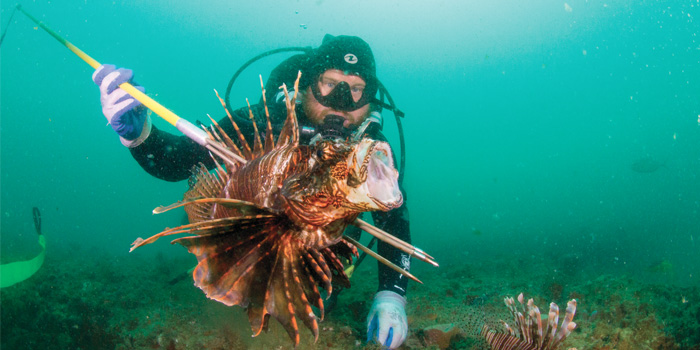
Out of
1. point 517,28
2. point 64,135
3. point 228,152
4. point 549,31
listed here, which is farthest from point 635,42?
point 64,135

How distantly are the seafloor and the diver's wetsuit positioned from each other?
3.02ft

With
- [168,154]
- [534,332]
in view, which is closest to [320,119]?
[168,154]

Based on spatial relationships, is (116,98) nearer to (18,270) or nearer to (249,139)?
(249,139)

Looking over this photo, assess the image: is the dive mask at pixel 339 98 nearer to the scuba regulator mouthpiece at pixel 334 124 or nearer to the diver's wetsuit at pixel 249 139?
the scuba regulator mouthpiece at pixel 334 124

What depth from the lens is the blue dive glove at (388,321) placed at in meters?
3.23

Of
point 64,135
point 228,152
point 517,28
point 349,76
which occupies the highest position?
point 517,28

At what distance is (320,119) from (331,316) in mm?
2903

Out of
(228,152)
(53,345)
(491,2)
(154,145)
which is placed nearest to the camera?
(228,152)

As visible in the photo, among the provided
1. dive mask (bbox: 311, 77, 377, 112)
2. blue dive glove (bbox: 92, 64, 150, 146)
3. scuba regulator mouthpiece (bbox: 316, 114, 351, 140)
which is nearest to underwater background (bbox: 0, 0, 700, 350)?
dive mask (bbox: 311, 77, 377, 112)

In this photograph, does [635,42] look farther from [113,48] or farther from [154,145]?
[113,48]

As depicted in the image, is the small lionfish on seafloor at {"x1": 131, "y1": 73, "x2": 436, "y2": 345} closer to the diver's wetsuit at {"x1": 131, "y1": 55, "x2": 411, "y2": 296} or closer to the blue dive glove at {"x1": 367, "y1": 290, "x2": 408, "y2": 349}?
the diver's wetsuit at {"x1": 131, "y1": 55, "x2": 411, "y2": 296}

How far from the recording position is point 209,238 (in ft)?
3.79

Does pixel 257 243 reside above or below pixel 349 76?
below

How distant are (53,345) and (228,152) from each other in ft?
17.6
